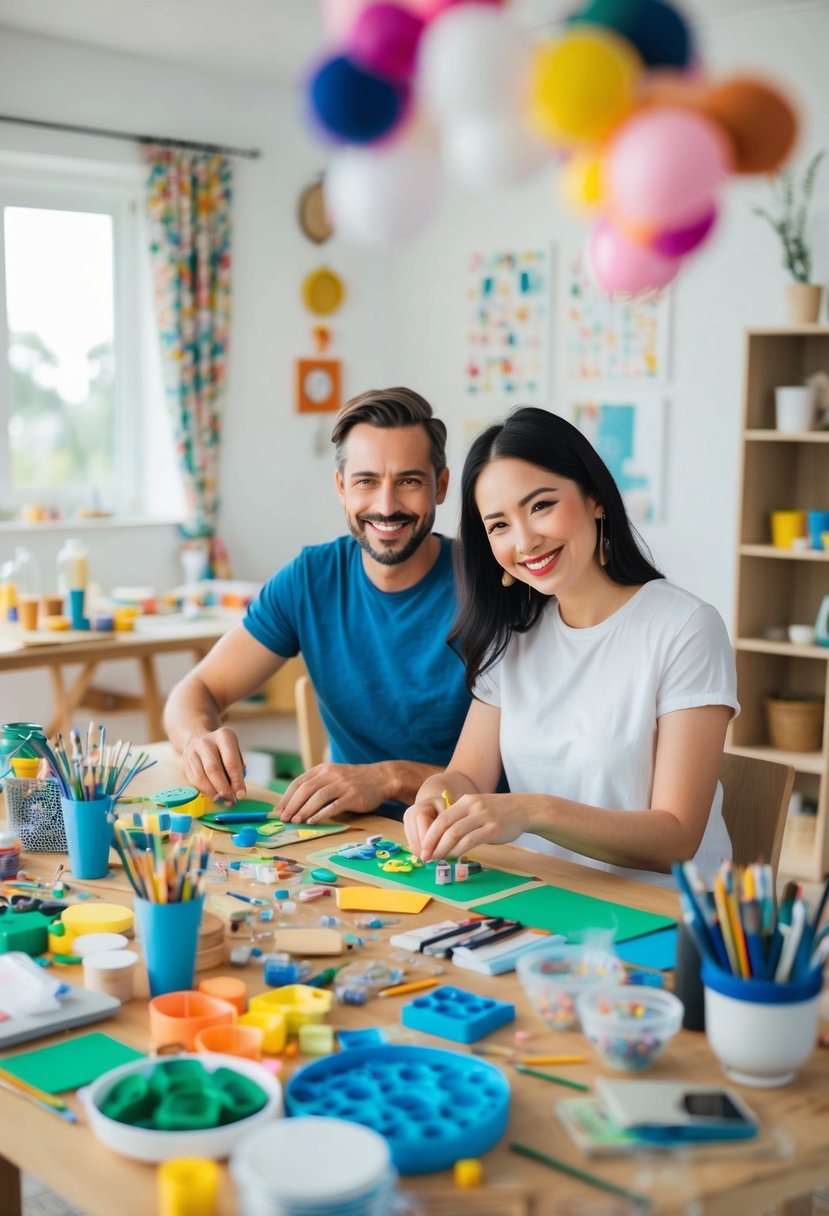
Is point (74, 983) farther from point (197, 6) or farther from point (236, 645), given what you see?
point (197, 6)

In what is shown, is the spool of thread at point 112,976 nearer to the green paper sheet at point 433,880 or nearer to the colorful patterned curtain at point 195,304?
the green paper sheet at point 433,880

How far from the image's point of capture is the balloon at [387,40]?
Answer: 3.38ft

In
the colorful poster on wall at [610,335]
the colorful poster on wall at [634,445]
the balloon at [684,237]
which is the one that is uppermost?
the colorful poster on wall at [610,335]

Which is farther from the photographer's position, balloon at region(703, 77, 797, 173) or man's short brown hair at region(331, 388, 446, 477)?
man's short brown hair at region(331, 388, 446, 477)

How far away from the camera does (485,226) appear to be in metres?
5.77

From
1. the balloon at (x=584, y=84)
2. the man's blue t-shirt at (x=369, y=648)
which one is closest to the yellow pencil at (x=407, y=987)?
the balloon at (x=584, y=84)

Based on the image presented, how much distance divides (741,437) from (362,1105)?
142 inches

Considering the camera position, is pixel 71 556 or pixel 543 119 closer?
pixel 543 119

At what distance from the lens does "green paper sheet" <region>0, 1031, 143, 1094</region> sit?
1225 millimetres

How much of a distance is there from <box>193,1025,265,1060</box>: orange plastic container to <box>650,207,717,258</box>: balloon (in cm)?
79

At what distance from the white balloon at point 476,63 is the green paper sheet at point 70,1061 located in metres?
0.90

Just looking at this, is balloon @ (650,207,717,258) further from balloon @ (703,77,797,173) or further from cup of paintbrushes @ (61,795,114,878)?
cup of paintbrushes @ (61,795,114,878)

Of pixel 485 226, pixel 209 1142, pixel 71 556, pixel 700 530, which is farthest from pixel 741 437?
pixel 209 1142

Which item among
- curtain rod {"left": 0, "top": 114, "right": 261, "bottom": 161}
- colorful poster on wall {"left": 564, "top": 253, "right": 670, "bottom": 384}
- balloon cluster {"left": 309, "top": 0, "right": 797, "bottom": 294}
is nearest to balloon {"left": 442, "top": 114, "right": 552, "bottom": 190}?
balloon cluster {"left": 309, "top": 0, "right": 797, "bottom": 294}
